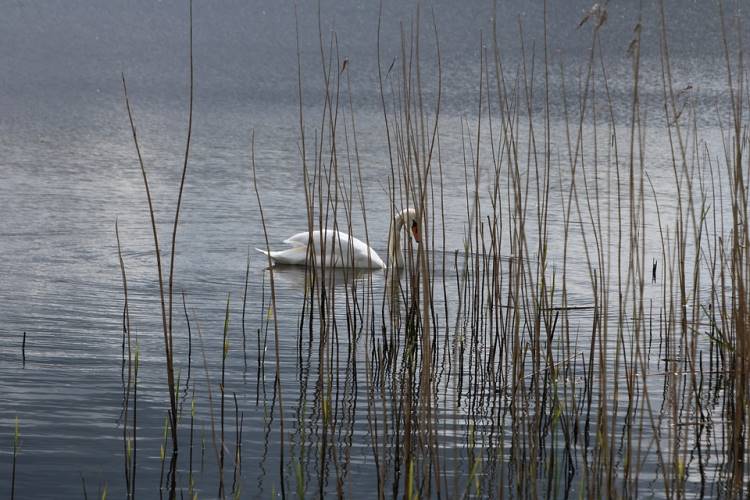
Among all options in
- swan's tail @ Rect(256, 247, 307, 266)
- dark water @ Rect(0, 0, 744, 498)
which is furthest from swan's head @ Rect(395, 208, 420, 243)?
swan's tail @ Rect(256, 247, 307, 266)

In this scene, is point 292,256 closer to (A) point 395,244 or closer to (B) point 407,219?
(A) point 395,244

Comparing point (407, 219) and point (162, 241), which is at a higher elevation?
point (162, 241)

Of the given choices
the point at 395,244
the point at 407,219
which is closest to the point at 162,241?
the point at 395,244

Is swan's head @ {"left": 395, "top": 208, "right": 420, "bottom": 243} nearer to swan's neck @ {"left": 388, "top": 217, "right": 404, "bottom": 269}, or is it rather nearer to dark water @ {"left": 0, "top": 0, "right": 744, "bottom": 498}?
swan's neck @ {"left": 388, "top": 217, "right": 404, "bottom": 269}

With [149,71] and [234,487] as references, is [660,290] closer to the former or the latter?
[234,487]

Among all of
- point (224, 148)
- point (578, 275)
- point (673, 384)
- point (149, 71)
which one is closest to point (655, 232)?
point (578, 275)

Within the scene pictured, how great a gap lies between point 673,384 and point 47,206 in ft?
29.2

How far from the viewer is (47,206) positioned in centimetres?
1159

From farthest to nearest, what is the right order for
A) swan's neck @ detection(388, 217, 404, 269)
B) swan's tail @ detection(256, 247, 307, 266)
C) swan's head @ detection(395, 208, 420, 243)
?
swan's tail @ detection(256, 247, 307, 266) < swan's neck @ detection(388, 217, 404, 269) < swan's head @ detection(395, 208, 420, 243)

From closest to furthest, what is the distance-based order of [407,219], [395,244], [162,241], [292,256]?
[407,219]
[395,244]
[292,256]
[162,241]

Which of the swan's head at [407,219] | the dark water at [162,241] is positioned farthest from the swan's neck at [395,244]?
the dark water at [162,241]

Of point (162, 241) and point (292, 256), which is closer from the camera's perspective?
point (292, 256)

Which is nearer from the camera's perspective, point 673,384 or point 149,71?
point 673,384

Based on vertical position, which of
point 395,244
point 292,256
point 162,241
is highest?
point 162,241
